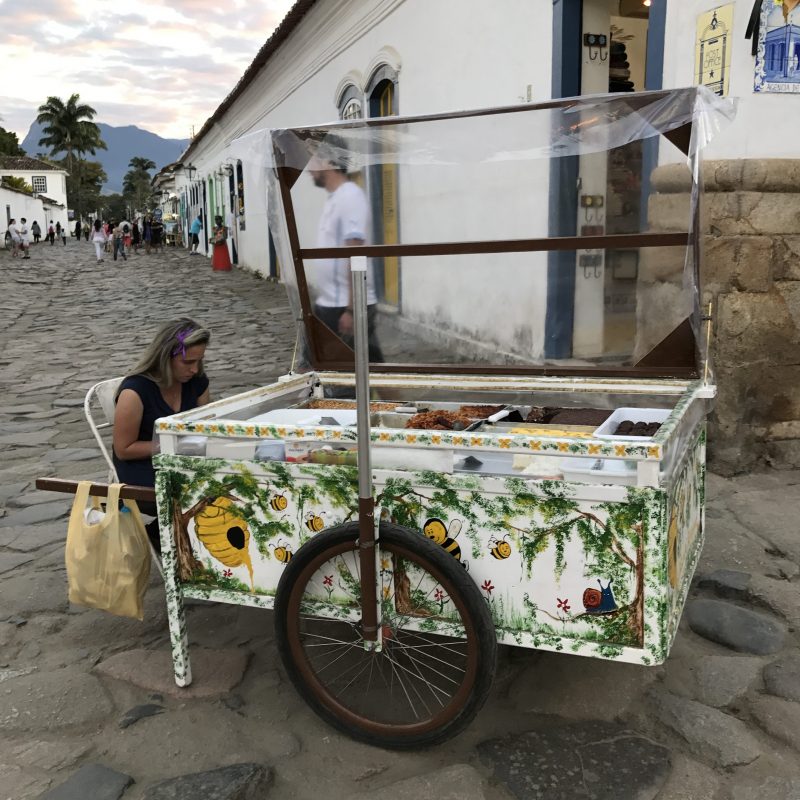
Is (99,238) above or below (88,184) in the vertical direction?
below

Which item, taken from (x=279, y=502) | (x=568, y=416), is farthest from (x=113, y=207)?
(x=279, y=502)

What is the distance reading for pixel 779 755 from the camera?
97.6 inches

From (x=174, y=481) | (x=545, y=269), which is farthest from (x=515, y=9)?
(x=174, y=481)

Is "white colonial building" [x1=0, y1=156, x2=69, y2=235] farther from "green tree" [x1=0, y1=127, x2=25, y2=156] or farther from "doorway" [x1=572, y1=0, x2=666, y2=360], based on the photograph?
"doorway" [x1=572, y1=0, x2=666, y2=360]

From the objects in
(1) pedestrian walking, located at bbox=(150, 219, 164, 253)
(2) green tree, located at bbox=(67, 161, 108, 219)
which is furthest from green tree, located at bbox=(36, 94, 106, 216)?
(1) pedestrian walking, located at bbox=(150, 219, 164, 253)

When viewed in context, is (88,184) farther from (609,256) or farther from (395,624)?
(395,624)

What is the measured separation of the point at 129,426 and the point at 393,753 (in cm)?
155

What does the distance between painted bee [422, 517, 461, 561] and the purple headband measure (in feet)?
4.54

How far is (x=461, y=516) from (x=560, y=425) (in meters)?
0.82

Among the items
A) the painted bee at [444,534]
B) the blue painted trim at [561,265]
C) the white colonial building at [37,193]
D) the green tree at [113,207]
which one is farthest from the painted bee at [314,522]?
the green tree at [113,207]

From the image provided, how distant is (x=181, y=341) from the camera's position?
10.6 feet

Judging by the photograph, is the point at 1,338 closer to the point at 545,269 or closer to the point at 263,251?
the point at 263,251

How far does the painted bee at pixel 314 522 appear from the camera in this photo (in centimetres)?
245

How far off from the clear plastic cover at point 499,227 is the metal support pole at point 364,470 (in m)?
1.30
